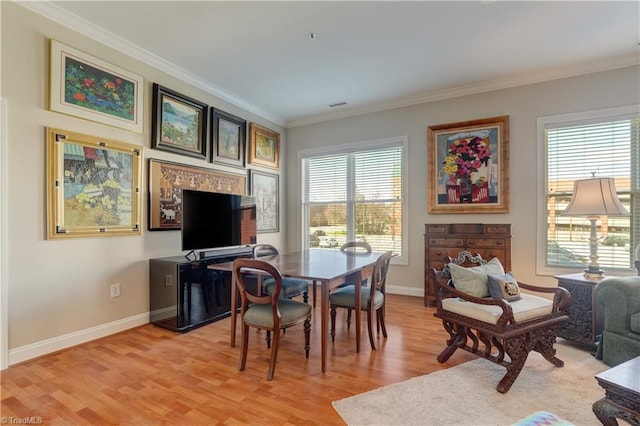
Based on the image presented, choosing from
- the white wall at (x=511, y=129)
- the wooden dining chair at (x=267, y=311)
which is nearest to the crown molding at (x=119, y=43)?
the white wall at (x=511, y=129)

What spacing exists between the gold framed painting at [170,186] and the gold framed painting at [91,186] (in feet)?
0.54

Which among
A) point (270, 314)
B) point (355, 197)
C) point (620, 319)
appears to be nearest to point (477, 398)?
point (620, 319)

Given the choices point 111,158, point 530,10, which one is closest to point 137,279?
point 111,158

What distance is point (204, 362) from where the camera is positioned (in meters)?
2.50

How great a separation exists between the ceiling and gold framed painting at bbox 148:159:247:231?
1.15 meters

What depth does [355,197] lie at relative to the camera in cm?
521

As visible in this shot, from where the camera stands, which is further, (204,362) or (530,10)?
(530,10)

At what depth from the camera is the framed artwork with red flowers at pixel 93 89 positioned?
271 centimetres

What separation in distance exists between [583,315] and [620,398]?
1.72 meters

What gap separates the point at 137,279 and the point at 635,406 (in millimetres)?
3869

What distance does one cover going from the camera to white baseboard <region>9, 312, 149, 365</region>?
8.16 ft

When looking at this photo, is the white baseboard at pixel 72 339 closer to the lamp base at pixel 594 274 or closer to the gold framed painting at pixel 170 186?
the gold framed painting at pixel 170 186

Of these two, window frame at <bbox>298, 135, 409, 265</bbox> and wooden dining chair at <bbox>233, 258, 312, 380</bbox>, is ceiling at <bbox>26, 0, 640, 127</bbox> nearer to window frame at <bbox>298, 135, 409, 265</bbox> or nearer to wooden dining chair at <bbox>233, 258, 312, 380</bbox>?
window frame at <bbox>298, 135, 409, 265</bbox>

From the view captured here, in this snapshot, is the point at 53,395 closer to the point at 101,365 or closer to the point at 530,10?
the point at 101,365
